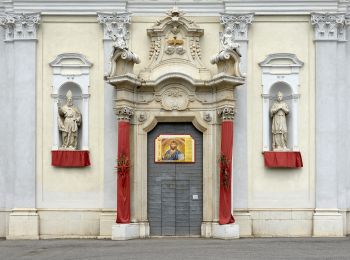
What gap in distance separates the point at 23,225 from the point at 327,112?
385 inches

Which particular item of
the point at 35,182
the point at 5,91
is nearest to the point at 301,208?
the point at 35,182

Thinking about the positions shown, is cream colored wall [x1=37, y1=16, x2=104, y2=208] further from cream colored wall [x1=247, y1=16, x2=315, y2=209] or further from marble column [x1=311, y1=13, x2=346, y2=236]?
marble column [x1=311, y1=13, x2=346, y2=236]

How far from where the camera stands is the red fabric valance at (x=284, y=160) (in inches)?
966

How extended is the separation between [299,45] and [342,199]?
488 centimetres

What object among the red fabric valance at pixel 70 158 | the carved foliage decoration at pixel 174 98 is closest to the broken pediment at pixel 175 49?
the carved foliage decoration at pixel 174 98

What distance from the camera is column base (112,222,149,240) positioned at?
23.5m

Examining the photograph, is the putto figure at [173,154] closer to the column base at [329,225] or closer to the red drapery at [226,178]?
the red drapery at [226,178]

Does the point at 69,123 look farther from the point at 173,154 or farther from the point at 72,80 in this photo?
the point at 173,154

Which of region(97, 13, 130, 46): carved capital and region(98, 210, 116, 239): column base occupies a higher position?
region(97, 13, 130, 46): carved capital

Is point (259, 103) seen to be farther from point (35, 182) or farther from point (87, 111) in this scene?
point (35, 182)

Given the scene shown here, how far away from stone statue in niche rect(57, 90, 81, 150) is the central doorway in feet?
7.39

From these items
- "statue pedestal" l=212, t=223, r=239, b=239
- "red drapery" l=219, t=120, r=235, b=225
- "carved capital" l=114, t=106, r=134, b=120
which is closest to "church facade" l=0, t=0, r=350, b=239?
"carved capital" l=114, t=106, r=134, b=120

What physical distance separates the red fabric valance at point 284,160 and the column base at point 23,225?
7.27 metres

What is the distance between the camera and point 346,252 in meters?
19.9
